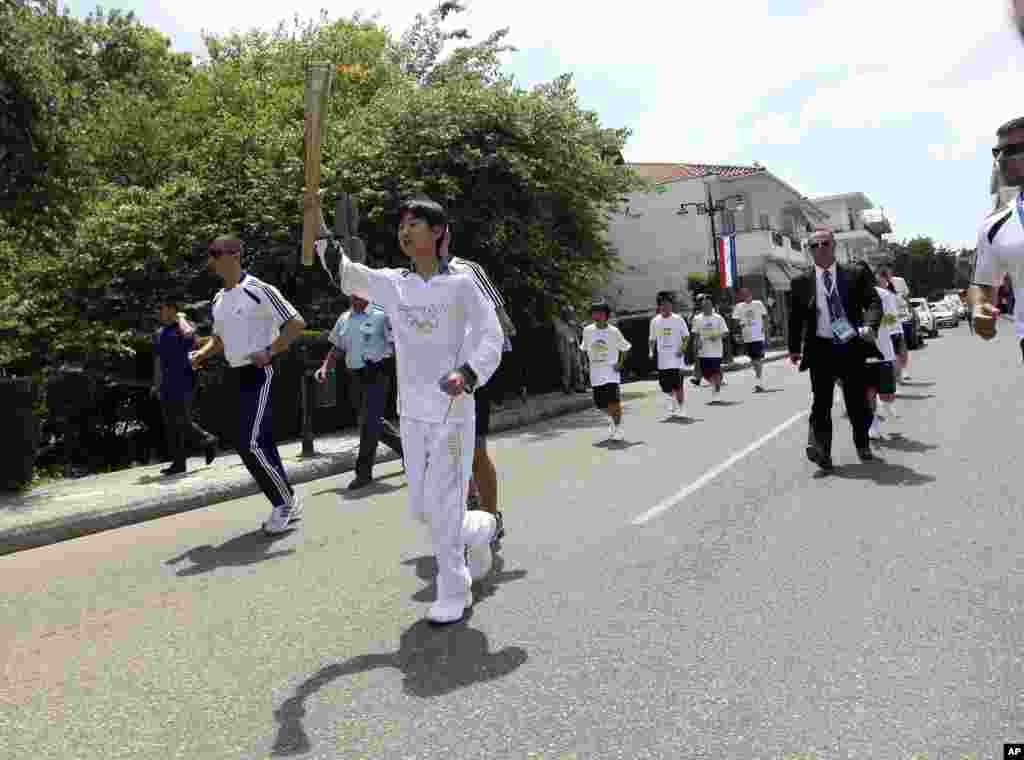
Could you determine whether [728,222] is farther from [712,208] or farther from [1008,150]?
[1008,150]

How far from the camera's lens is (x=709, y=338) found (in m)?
16.2

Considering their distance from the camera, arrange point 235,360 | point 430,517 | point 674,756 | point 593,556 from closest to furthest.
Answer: point 674,756
point 430,517
point 593,556
point 235,360

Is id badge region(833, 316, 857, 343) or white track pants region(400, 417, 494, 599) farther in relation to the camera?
id badge region(833, 316, 857, 343)

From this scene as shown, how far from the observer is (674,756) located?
279 centimetres

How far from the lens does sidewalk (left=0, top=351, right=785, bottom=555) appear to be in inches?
305

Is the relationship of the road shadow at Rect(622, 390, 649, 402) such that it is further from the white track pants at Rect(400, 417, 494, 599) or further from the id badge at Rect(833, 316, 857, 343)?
the white track pants at Rect(400, 417, 494, 599)

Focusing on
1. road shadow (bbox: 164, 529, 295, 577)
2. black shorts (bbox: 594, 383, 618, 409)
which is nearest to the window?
black shorts (bbox: 594, 383, 618, 409)

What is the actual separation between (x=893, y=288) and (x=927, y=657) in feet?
37.5

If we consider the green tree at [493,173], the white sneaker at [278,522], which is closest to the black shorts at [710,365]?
the green tree at [493,173]

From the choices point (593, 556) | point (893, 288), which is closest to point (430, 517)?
point (593, 556)

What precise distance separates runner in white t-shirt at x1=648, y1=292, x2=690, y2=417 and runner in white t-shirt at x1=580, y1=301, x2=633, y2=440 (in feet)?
5.60

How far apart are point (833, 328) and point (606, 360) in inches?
169

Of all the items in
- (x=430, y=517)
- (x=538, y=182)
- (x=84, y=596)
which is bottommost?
(x=84, y=596)

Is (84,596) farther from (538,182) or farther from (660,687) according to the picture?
(538,182)
